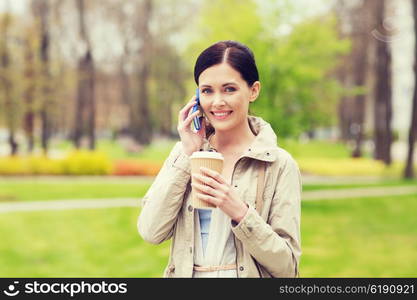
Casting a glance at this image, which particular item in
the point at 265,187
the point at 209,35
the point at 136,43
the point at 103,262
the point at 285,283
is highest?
the point at 136,43

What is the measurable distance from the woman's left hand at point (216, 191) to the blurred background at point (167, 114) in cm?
515

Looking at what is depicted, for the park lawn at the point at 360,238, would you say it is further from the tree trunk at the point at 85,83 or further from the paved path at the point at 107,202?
the tree trunk at the point at 85,83

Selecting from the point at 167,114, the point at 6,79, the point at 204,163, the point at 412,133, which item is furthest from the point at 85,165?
the point at 204,163

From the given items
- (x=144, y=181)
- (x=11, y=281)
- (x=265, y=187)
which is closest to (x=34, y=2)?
(x=144, y=181)

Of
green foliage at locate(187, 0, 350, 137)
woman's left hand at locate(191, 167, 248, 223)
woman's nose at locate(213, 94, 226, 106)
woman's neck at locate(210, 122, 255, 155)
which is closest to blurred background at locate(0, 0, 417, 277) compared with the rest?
green foliage at locate(187, 0, 350, 137)

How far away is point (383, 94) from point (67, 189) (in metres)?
13.2

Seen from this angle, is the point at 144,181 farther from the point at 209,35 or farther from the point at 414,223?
the point at 414,223

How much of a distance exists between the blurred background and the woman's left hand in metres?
5.15

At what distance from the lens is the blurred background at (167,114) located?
1052 cm

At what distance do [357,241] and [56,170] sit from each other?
12.5 m

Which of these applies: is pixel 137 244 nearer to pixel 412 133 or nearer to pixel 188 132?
pixel 188 132

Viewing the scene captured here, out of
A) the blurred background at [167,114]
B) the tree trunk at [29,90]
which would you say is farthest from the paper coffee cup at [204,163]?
the tree trunk at [29,90]

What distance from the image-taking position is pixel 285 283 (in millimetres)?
2617

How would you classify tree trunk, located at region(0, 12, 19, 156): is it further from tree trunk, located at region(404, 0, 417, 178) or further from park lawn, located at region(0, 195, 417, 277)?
tree trunk, located at region(404, 0, 417, 178)
